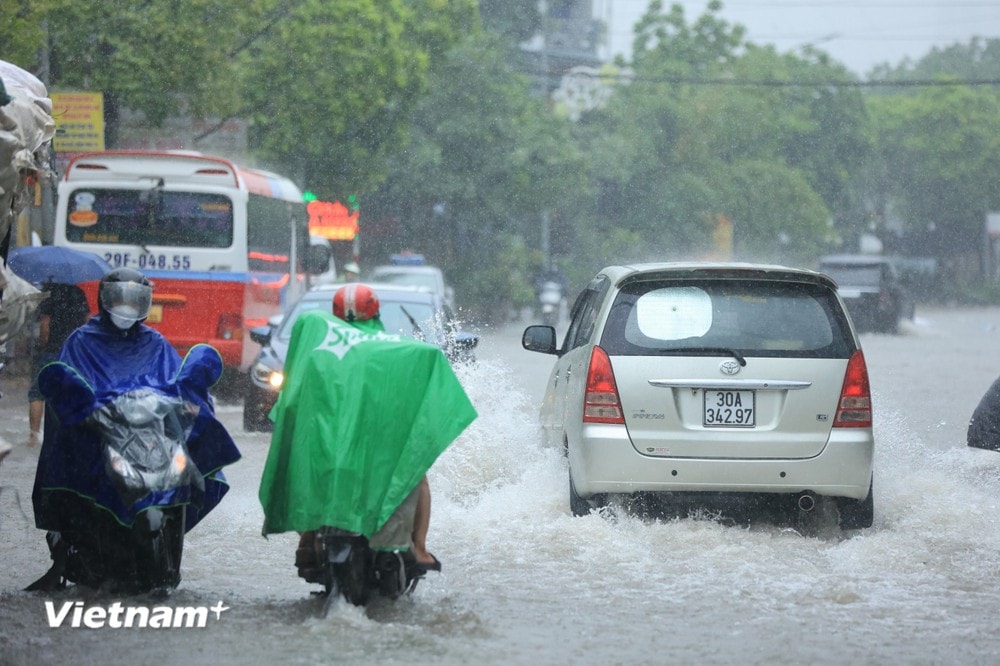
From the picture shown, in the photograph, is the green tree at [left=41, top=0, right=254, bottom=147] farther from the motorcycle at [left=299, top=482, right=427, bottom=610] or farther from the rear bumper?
the motorcycle at [left=299, top=482, right=427, bottom=610]

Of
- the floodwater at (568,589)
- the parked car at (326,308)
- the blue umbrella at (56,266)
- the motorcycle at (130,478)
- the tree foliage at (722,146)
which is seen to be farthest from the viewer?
the tree foliage at (722,146)

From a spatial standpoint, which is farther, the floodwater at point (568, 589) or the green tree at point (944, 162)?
the green tree at point (944, 162)

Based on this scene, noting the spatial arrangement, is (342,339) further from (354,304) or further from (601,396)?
(601,396)

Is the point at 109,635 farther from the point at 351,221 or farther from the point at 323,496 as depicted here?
the point at 351,221

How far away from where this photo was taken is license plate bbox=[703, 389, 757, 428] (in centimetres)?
802

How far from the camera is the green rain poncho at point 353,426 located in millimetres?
5996

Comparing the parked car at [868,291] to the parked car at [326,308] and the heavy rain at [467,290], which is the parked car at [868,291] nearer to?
the heavy rain at [467,290]

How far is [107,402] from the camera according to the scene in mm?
6305

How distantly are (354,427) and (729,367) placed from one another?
2.68m

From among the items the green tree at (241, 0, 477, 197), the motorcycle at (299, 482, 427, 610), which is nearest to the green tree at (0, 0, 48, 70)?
the green tree at (241, 0, 477, 197)

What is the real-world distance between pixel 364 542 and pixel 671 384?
2413 millimetres

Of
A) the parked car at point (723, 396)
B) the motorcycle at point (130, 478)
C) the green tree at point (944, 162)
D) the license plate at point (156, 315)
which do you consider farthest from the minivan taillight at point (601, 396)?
the green tree at point (944, 162)

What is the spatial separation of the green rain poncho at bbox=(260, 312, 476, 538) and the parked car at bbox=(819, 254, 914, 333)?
99.8 feet

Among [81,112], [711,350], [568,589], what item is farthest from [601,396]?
[81,112]
